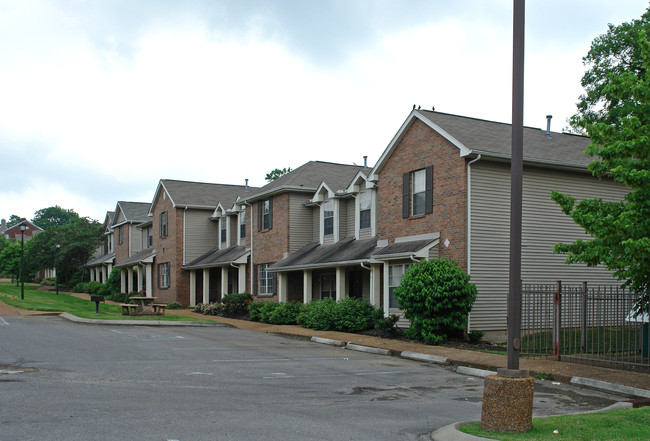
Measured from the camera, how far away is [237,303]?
3222 cm

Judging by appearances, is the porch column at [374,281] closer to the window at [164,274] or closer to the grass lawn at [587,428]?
the grass lawn at [587,428]

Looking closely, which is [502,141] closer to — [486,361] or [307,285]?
[486,361]

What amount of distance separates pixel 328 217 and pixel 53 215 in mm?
138234

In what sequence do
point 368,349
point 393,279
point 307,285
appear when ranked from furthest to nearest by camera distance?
point 307,285 → point 393,279 → point 368,349

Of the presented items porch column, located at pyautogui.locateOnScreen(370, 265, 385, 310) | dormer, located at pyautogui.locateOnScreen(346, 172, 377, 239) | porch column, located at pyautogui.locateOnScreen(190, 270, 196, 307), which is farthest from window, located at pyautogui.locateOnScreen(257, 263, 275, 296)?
porch column, located at pyautogui.locateOnScreen(370, 265, 385, 310)

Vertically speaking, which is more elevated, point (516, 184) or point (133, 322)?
point (516, 184)

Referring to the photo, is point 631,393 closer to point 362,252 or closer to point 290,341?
point 290,341

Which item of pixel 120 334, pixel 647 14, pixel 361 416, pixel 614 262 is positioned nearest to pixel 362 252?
pixel 120 334

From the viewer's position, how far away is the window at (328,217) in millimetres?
29102

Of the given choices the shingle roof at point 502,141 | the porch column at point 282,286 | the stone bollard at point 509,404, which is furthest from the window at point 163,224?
the stone bollard at point 509,404

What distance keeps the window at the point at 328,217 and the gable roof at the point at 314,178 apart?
2.47 feet

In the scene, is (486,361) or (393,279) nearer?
(486,361)

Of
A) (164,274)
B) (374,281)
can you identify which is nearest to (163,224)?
(164,274)

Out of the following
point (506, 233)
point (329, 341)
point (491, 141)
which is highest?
point (491, 141)
